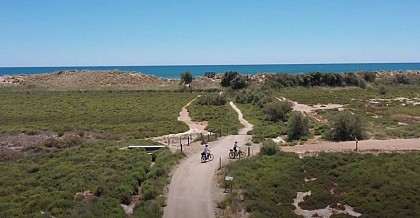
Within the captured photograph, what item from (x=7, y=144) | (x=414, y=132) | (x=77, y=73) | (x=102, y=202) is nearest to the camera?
(x=102, y=202)

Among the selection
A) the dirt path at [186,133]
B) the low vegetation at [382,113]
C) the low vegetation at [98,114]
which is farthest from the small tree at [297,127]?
the low vegetation at [98,114]

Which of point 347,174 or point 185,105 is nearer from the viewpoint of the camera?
point 347,174

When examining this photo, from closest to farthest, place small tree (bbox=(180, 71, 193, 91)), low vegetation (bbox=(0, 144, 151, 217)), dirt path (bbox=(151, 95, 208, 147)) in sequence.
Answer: low vegetation (bbox=(0, 144, 151, 217)) → dirt path (bbox=(151, 95, 208, 147)) → small tree (bbox=(180, 71, 193, 91))

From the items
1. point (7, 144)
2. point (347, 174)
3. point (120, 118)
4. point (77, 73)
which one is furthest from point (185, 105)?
point (77, 73)

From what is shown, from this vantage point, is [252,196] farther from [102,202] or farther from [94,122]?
[94,122]

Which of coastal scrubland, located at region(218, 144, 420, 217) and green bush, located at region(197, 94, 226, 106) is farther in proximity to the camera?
green bush, located at region(197, 94, 226, 106)

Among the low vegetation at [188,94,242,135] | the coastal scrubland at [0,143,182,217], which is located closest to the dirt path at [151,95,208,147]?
→ the low vegetation at [188,94,242,135]

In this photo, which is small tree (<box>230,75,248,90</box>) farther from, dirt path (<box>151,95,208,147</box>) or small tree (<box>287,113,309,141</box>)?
small tree (<box>287,113,309,141</box>)
